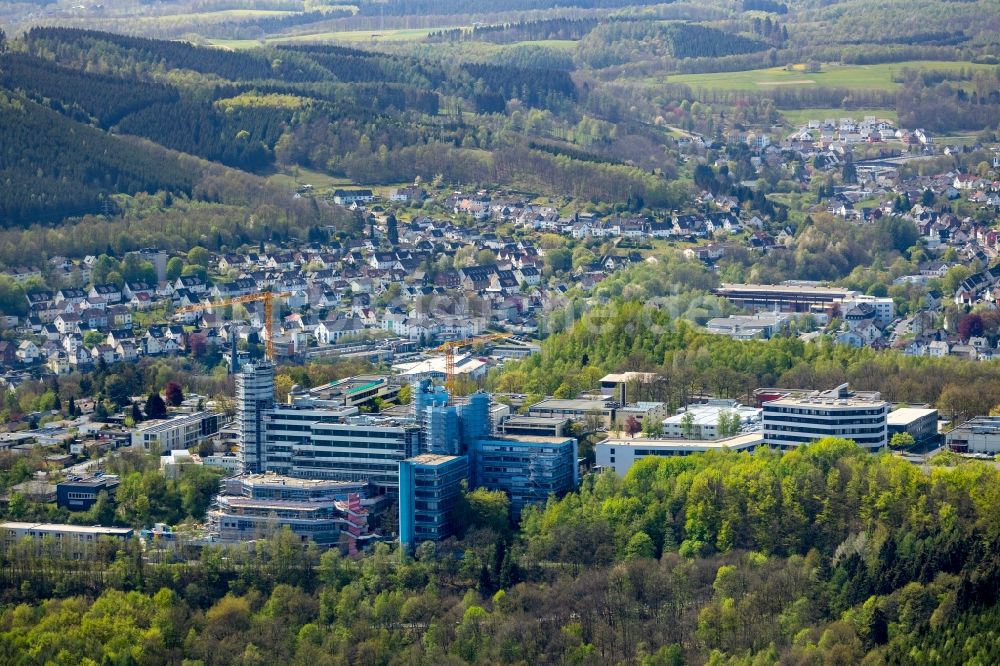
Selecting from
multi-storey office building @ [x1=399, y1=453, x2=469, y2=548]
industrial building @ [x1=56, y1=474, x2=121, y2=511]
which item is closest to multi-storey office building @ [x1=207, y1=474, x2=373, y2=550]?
multi-storey office building @ [x1=399, y1=453, x2=469, y2=548]

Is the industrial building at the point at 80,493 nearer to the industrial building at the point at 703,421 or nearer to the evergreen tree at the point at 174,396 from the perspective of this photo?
the evergreen tree at the point at 174,396

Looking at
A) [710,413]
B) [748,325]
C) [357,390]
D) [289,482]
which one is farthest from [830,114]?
[289,482]

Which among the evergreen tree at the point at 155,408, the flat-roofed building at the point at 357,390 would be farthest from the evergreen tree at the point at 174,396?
the flat-roofed building at the point at 357,390

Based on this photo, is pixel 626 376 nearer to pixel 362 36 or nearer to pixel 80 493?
pixel 80 493

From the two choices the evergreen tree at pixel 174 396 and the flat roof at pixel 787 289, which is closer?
A: the evergreen tree at pixel 174 396

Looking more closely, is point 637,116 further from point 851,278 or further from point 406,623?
point 406,623

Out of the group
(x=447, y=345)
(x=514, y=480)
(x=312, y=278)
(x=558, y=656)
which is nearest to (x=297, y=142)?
(x=312, y=278)
